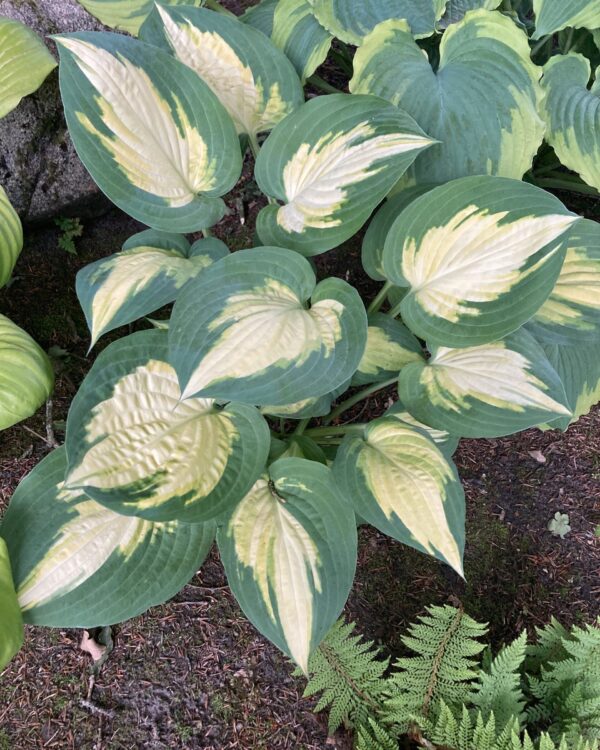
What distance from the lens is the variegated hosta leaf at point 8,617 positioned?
1062mm

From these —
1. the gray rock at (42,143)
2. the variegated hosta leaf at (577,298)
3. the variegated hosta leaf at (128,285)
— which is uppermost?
the gray rock at (42,143)

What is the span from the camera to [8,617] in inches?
41.9

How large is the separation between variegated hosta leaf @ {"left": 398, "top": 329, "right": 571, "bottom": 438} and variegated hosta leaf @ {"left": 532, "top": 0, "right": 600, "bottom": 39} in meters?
0.82

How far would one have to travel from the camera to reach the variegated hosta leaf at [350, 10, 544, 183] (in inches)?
53.2

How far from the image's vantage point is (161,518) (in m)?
1.05

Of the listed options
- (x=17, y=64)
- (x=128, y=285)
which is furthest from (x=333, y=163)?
(x=17, y=64)

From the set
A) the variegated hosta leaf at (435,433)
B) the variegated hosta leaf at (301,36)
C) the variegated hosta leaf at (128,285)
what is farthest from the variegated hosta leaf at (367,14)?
the variegated hosta leaf at (435,433)

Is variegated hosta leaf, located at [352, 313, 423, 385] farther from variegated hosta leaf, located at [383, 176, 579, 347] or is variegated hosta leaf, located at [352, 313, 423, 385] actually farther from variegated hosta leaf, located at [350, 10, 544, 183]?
variegated hosta leaf, located at [350, 10, 544, 183]

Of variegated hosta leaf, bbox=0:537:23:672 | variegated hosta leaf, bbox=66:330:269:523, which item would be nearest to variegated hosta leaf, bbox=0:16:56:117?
variegated hosta leaf, bbox=66:330:269:523

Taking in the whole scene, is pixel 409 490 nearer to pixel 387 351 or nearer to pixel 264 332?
pixel 387 351

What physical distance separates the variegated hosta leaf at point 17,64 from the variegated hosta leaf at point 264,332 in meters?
0.82

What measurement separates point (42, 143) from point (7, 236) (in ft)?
1.46

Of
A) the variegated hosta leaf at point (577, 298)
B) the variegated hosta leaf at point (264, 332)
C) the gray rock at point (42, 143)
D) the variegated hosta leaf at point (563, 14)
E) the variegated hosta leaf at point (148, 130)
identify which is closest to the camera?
the variegated hosta leaf at point (264, 332)

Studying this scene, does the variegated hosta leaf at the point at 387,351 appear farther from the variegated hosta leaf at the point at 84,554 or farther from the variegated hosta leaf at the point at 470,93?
the variegated hosta leaf at the point at 84,554
